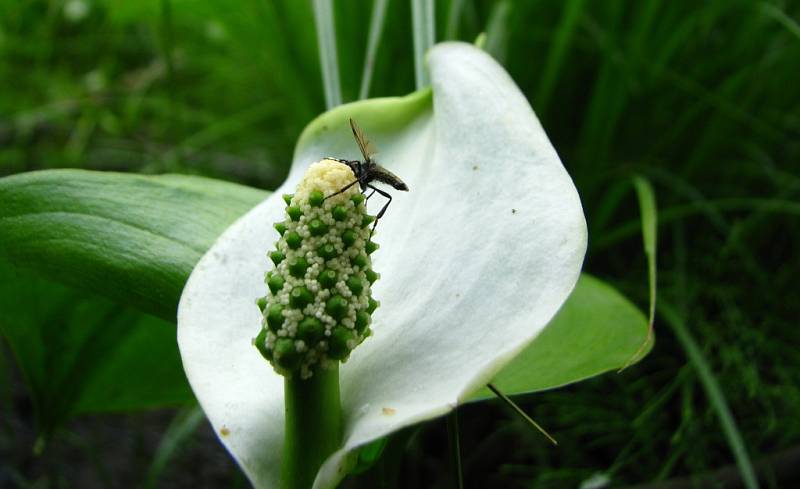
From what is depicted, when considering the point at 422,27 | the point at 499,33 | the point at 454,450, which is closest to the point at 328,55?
the point at 422,27

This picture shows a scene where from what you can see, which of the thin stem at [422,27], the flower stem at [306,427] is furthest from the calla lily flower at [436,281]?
the thin stem at [422,27]

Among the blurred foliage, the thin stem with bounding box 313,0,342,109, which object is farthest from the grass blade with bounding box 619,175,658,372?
the thin stem with bounding box 313,0,342,109

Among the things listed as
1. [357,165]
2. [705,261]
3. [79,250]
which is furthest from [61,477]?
[705,261]

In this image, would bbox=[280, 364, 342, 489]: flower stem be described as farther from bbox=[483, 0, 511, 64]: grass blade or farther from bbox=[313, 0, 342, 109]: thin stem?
bbox=[483, 0, 511, 64]: grass blade

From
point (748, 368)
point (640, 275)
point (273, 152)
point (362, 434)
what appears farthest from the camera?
point (273, 152)

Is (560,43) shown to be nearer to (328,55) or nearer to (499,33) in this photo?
(499,33)

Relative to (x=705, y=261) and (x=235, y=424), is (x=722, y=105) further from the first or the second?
(x=235, y=424)
